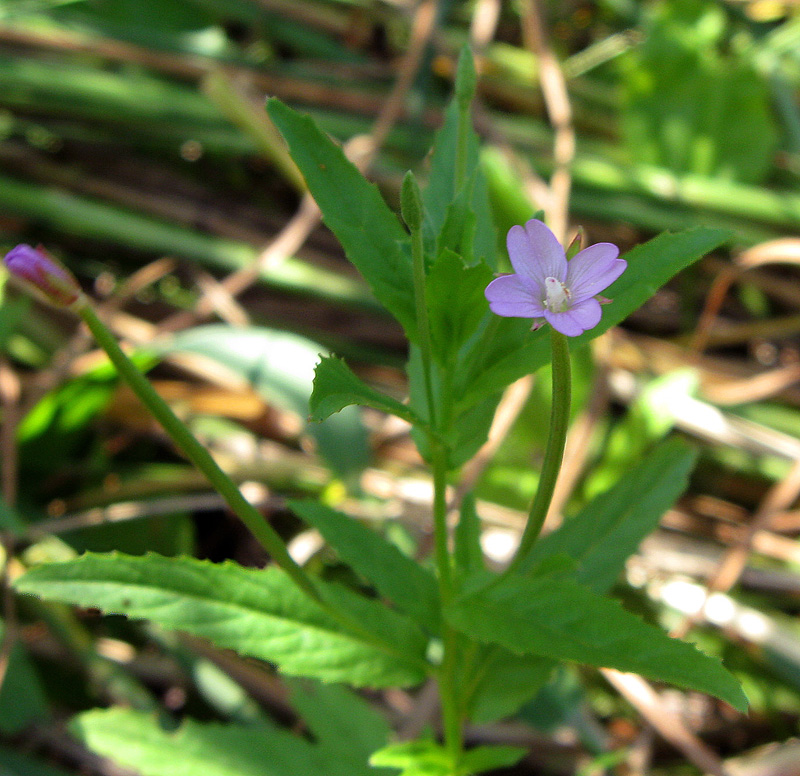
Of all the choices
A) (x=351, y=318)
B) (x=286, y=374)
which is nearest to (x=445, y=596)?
(x=286, y=374)

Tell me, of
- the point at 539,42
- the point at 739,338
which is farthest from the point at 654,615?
the point at 539,42

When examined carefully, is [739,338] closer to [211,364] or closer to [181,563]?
[211,364]

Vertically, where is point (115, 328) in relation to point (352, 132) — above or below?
below

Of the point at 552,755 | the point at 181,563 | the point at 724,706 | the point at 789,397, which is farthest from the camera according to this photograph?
the point at 789,397

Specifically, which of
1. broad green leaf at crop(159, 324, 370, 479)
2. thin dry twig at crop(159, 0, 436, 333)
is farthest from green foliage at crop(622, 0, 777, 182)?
broad green leaf at crop(159, 324, 370, 479)

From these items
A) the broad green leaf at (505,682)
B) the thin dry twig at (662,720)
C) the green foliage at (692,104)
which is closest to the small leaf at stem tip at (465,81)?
the broad green leaf at (505,682)

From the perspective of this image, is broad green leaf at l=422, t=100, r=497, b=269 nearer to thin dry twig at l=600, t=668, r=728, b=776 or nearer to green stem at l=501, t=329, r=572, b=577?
green stem at l=501, t=329, r=572, b=577
